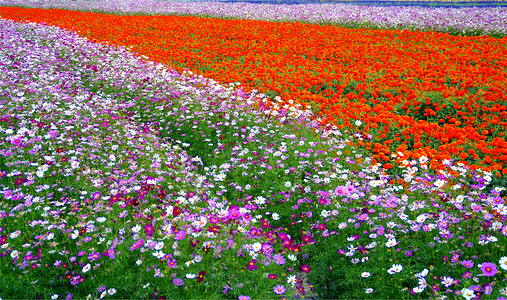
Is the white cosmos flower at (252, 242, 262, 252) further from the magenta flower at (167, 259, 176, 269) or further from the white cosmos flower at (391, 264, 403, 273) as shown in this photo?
the white cosmos flower at (391, 264, 403, 273)

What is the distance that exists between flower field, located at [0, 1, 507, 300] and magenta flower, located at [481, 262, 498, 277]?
1.1 inches

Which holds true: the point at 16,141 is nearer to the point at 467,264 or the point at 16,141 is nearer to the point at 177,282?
the point at 177,282

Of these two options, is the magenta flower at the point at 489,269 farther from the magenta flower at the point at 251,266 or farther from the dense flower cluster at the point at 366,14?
the dense flower cluster at the point at 366,14

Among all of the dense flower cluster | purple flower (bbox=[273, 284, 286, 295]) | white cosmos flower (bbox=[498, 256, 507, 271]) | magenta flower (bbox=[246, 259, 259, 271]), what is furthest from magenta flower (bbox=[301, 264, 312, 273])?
the dense flower cluster

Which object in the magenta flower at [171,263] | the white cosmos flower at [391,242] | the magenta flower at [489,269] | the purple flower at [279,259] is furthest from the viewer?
the white cosmos flower at [391,242]

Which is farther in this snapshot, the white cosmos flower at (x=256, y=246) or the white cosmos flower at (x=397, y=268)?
the white cosmos flower at (x=256, y=246)

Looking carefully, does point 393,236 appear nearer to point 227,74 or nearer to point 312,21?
point 227,74

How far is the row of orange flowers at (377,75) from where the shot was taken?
5660 millimetres

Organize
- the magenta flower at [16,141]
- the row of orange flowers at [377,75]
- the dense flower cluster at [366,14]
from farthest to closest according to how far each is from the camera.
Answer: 1. the dense flower cluster at [366,14]
2. the row of orange flowers at [377,75]
3. the magenta flower at [16,141]

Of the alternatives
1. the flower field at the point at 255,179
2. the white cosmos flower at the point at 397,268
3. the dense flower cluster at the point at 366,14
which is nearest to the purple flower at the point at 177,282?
the flower field at the point at 255,179

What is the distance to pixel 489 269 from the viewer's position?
2.62 meters

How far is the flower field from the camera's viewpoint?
2.93 meters

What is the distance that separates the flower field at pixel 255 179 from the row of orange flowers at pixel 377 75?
0.06 metres

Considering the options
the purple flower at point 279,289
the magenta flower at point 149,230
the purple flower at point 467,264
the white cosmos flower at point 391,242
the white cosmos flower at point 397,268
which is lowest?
the purple flower at point 279,289
